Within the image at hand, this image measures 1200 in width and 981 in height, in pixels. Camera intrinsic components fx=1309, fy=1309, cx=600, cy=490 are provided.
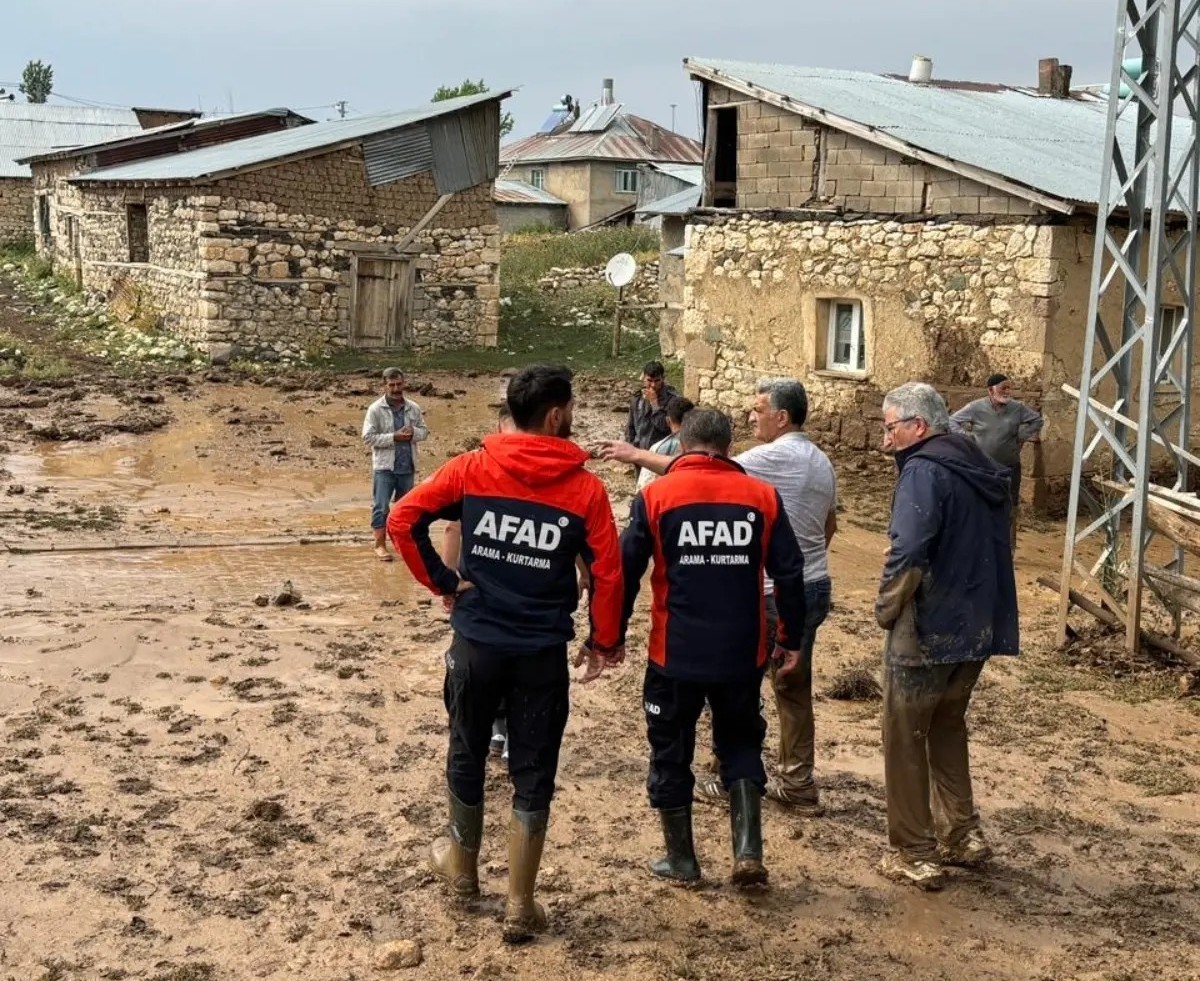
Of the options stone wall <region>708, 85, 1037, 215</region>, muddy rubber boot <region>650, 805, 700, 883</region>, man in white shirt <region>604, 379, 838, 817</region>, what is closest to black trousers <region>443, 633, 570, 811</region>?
muddy rubber boot <region>650, 805, 700, 883</region>

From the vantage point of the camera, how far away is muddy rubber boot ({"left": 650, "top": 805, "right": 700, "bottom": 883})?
15.7 feet

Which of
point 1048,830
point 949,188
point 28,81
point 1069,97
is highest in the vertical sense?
point 28,81

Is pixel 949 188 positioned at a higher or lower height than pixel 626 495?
higher

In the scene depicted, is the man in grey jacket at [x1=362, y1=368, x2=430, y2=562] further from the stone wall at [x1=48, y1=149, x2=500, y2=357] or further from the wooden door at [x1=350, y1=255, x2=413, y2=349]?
the wooden door at [x1=350, y1=255, x2=413, y2=349]

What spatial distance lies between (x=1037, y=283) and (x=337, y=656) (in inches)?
326

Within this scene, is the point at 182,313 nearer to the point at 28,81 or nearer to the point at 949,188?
the point at 949,188

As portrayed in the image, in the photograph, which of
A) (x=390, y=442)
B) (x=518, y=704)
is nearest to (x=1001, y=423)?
(x=390, y=442)

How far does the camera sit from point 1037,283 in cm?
1274

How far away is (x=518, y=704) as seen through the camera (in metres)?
4.46

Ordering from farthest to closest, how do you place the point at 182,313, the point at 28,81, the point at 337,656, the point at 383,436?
the point at 28,81
the point at 182,313
the point at 383,436
the point at 337,656

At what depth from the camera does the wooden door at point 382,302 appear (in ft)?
73.8

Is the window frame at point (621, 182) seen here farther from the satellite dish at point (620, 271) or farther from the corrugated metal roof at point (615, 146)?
the satellite dish at point (620, 271)

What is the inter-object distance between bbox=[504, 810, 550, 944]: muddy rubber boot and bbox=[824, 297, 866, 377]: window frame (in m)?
11.0

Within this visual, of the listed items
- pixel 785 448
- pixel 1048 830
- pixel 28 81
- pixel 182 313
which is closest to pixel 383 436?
pixel 785 448
